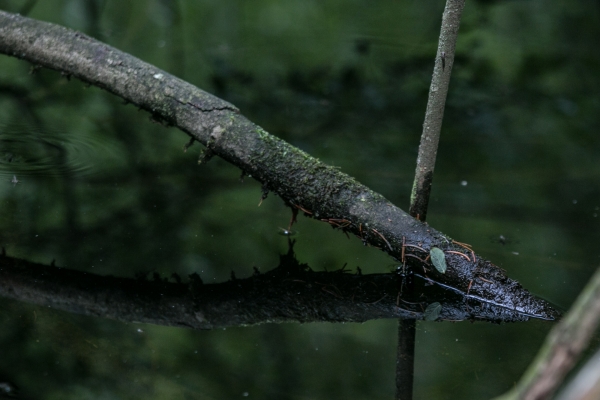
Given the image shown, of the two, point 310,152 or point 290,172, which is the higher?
point 290,172

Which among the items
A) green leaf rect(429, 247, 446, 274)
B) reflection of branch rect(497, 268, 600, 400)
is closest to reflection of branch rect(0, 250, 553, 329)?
green leaf rect(429, 247, 446, 274)

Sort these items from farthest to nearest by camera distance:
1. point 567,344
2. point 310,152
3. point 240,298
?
point 310,152, point 240,298, point 567,344

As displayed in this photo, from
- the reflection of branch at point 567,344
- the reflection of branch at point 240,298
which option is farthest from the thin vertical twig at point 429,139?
the reflection of branch at point 567,344

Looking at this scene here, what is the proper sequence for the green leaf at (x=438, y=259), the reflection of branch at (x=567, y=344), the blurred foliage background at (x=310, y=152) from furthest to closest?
the green leaf at (x=438, y=259)
the blurred foliage background at (x=310, y=152)
the reflection of branch at (x=567, y=344)

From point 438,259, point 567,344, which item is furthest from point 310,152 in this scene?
point 567,344

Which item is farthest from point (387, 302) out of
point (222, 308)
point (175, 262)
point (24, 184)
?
point (24, 184)

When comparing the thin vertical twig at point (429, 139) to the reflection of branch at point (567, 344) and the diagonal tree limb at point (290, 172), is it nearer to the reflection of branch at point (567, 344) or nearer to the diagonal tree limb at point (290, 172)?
the diagonal tree limb at point (290, 172)

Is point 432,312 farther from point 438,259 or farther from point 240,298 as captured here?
point 240,298
